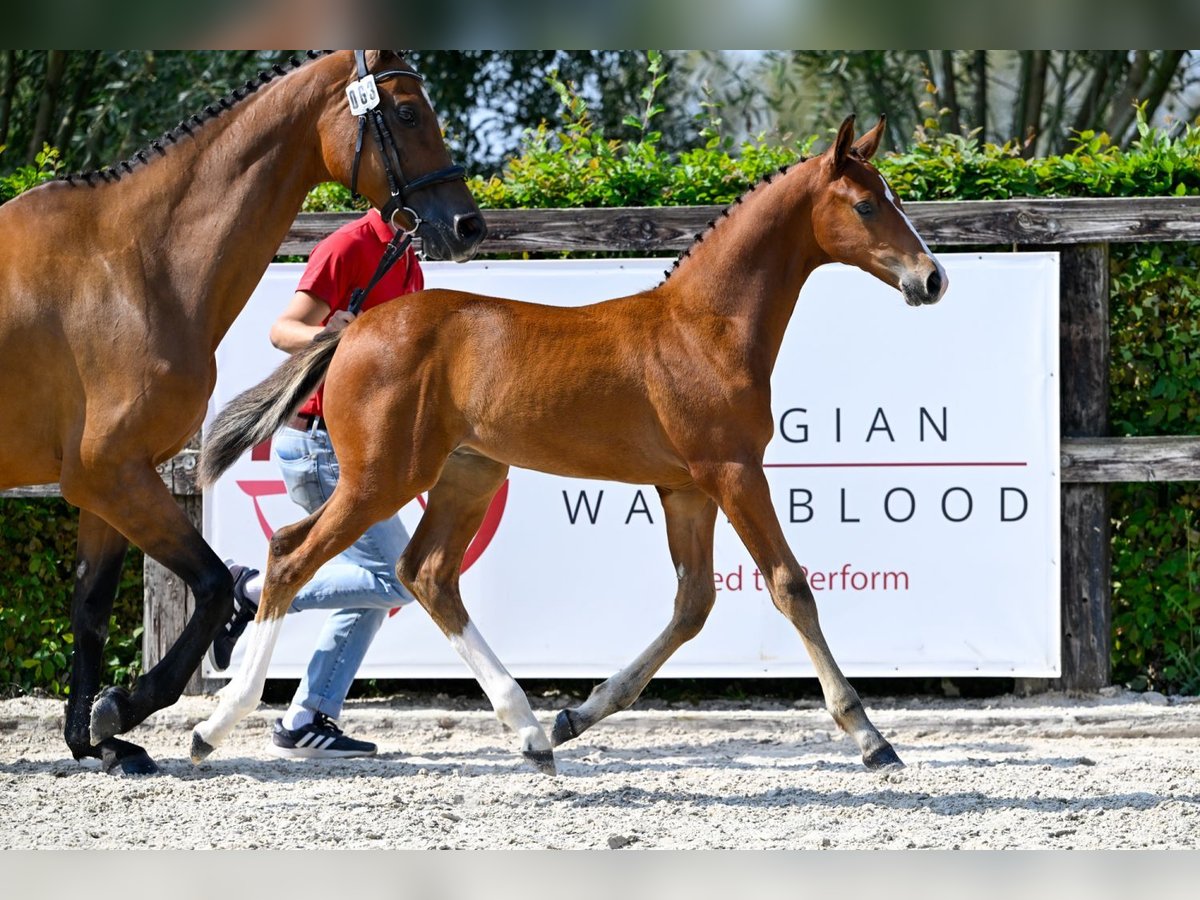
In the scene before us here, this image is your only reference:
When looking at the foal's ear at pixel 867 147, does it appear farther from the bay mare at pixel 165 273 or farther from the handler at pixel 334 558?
the handler at pixel 334 558

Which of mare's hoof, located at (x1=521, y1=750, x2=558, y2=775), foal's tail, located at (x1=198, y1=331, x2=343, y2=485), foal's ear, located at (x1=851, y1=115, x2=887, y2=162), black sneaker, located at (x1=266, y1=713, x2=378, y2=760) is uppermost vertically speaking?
foal's ear, located at (x1=851, y1=115, x2=887, y2=162)

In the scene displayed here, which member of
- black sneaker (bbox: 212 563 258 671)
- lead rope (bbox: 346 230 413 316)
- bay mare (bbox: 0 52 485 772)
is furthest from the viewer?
black sneaker (bbox: 212 563 258 671)

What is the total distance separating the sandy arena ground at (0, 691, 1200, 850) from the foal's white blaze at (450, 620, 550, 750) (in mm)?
166

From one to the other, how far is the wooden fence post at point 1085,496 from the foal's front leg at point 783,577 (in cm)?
180

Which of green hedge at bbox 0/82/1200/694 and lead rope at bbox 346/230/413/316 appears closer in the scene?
→ lead rope at bbox 346/230/413/316

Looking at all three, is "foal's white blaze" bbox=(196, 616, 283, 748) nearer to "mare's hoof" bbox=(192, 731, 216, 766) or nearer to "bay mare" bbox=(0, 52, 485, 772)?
"mare's hoof" bbox=(192, 731, 216, 766)

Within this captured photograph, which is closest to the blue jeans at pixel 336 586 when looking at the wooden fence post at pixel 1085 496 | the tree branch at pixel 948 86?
the wooden fence post at pixel 1085 496

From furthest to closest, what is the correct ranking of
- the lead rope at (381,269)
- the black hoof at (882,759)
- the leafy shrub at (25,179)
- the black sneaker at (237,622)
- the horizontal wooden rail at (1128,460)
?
1. the leafy shrub at (25,179)
2. the horizontal wooden rail at (1128,460)
3. the black sneaker at (237,622)
4. the lead rope at (381,269)
5. the black hoof at (882,759)

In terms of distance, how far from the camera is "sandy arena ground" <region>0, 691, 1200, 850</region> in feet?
11.4

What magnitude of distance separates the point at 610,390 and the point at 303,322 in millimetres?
1196

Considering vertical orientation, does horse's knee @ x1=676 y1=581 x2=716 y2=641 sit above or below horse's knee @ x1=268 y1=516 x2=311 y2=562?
below

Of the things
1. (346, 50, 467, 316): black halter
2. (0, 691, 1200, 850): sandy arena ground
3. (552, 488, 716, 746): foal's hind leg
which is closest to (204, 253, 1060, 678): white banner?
(0, 691, 1200, 850): sandy arena ground

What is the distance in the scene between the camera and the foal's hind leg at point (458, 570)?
416 cm

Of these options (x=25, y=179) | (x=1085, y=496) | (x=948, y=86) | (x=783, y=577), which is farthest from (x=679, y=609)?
(x=948, y=86)
